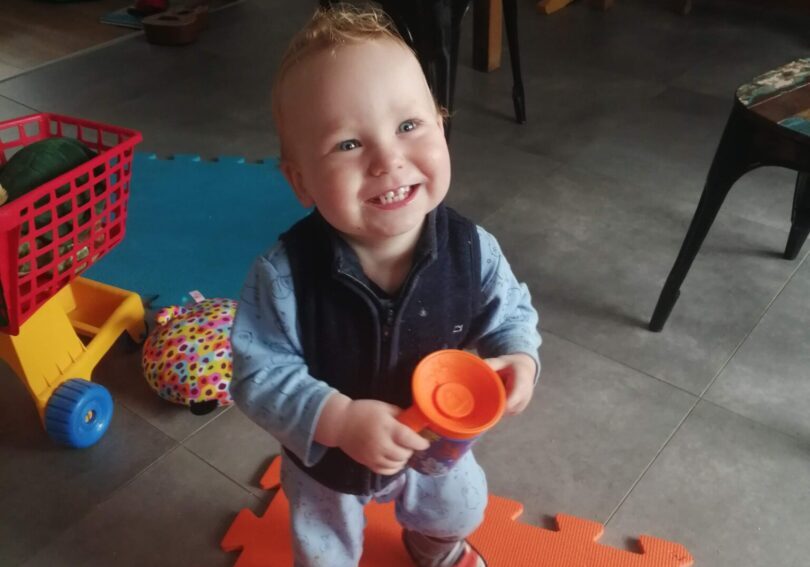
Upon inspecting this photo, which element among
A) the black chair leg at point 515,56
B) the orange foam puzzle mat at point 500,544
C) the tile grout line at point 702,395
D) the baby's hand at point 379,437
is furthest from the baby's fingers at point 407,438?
the black chair leg at point 515,56

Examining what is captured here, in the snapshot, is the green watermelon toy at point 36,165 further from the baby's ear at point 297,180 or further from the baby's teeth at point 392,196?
the baby's teeth at point 392,196

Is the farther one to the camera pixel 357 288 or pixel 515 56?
pixel 515 56

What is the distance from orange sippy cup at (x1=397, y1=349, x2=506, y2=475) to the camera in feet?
2.05

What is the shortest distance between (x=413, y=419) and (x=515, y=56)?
1.73 m

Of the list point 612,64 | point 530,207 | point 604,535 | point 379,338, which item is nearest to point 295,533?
point 379,338

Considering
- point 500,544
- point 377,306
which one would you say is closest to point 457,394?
point 377,306

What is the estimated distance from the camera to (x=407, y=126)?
664 millimetres

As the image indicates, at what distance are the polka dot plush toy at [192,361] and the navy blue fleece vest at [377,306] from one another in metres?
0.57

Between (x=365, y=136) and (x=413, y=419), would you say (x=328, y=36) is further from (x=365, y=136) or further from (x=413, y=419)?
(x=413, y=419)

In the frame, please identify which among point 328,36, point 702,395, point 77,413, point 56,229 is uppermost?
point 328,36

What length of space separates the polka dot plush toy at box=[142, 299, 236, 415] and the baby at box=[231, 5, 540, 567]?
470 mm

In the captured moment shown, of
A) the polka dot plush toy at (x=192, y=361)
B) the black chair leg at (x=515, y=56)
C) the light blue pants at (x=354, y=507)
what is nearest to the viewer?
the light blue pants at (x=354, y=507)

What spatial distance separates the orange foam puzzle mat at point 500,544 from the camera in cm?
106

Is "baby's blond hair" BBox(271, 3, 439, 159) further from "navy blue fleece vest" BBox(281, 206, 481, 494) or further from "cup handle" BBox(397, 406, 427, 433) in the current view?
"cup handle" BBox(397, 406, 427, 433)
